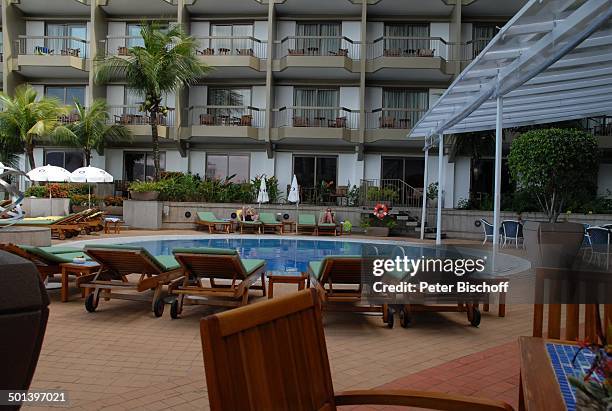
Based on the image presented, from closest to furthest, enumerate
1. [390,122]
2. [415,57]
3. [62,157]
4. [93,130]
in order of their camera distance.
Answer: [415,57] < [93,130] < [390,122] < [62,157]

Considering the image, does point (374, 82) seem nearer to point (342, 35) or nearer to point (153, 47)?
point (342, 35)

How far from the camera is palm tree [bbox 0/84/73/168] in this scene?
2109 cm

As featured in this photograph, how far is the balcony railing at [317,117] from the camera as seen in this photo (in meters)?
22.2

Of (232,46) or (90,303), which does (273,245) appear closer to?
(90,303)

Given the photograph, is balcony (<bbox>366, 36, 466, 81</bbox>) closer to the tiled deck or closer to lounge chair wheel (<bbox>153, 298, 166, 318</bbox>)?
the tiled deck

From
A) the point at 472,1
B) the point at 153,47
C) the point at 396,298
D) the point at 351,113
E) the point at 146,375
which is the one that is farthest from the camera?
the point at 351,113

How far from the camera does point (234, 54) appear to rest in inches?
912

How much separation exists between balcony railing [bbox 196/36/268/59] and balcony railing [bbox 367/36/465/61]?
5193 millimetres

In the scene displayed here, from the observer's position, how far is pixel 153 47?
19.6m

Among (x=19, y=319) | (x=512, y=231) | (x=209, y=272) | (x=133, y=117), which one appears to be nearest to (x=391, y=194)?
(x=512, y=231)

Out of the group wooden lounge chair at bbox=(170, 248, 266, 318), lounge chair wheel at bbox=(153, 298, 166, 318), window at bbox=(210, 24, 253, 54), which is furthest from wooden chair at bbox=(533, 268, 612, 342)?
window at bbox=(210, 24, 253, 54)

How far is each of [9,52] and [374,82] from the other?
697 inches

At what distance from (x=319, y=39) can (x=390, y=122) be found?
5.57 meters

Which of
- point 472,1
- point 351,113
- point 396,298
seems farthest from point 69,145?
point 396,298
